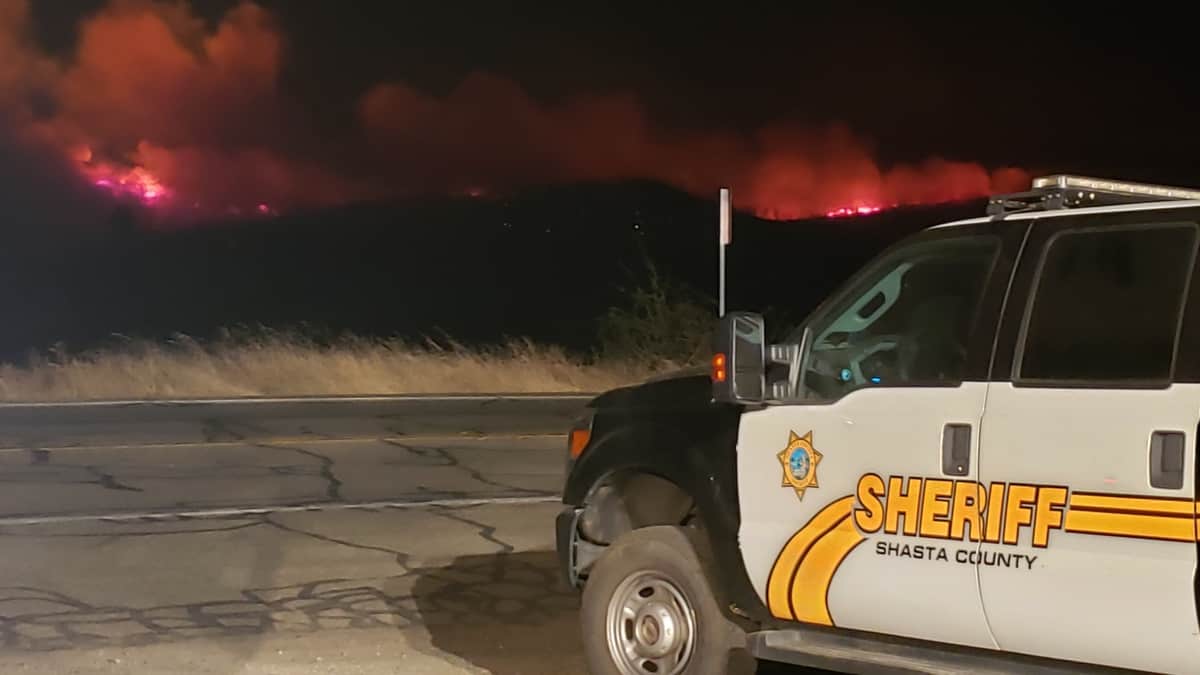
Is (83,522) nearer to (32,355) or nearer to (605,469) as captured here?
(605,469)

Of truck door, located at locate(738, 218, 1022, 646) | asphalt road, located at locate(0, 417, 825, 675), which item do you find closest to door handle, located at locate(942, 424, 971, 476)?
truck door, located at locate(738, 218, 1022, 646)

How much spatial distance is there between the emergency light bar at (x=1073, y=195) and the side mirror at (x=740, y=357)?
967mm

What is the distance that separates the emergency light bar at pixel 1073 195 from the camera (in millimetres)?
4754

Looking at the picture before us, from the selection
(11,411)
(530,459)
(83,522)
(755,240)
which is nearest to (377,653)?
(83,522)

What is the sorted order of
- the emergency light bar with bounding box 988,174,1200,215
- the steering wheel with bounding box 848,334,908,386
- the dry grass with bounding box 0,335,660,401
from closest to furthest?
the emergency light bar with bounding box 988,174,1200,215 < the steering wheel with bounding box 848,334,908,386 < the dry grass with bounding box 0,335,660,401

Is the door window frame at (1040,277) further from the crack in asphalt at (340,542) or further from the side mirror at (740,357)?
the crack in asphalt at (340,542)

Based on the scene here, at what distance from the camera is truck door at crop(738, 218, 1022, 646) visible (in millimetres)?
4582

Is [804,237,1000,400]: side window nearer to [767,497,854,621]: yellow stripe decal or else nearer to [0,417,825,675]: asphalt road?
[767,497,854,621]: yellow stripe decal

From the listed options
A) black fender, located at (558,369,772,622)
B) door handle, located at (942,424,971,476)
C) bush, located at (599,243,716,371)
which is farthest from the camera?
bush, located at (599,243,716,371)

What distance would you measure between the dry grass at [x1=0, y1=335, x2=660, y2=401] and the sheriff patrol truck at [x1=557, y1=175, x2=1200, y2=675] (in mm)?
18047

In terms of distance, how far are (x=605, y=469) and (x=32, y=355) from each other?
81.0ft

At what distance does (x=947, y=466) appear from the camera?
4551 mm

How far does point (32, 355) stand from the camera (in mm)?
27609

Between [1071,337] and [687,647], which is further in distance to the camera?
[687,647]
